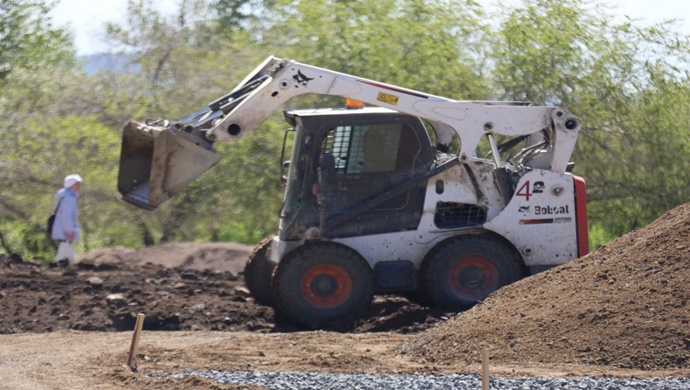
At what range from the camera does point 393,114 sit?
43.2 feet

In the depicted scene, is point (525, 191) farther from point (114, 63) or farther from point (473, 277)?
point (114, 63)

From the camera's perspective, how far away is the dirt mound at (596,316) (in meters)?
9.49

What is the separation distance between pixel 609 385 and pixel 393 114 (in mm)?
5383

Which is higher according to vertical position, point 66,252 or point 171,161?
point 171,161

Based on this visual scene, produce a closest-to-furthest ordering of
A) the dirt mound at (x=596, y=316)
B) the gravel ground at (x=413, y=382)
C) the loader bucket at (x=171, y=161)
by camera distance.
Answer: the gravel ground at (x=413, y=382) < the dirt mound at (x=596, y=316) < the loader bucket at (x=171, y=161)

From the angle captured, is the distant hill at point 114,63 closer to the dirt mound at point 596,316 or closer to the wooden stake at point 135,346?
the dirt mound at point 596,316

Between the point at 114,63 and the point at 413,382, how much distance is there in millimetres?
22553

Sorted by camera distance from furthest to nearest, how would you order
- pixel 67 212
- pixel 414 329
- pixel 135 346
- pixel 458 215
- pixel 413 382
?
pixel 67 212, pixel 458 215, pixel 414 329, pixel 135 346, pixel 413 382

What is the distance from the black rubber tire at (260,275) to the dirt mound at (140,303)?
0.48ft

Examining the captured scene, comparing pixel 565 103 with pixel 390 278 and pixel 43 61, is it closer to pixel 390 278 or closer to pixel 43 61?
pixel 390 278

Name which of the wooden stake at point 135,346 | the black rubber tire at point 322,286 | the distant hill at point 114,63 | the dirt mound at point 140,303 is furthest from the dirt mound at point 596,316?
the distant hill at point 114,63

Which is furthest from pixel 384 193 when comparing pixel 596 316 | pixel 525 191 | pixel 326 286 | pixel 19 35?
pixel 19 35

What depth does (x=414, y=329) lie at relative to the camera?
12531mm

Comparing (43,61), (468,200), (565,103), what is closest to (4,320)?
(468,200)
